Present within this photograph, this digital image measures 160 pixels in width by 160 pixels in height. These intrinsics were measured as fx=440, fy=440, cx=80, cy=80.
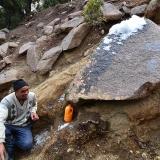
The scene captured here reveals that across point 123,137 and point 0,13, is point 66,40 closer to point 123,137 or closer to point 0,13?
point 123,137

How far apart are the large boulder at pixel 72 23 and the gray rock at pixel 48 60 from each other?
74 cm

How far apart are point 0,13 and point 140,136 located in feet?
31.0

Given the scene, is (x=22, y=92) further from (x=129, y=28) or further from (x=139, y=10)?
(x=139, y=10)

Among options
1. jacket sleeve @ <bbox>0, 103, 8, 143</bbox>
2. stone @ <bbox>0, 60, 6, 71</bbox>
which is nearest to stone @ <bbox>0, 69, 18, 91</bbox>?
stone @ <bbox>0, 60, 6, 71</bbox>

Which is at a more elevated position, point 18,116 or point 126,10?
point 18,116

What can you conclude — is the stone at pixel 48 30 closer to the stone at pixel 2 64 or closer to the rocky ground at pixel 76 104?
the rocky ground at pixel 76 104

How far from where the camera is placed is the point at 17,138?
22.8 feet

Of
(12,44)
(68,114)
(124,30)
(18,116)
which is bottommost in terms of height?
(12,44)

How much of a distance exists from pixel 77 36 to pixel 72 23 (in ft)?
3.15

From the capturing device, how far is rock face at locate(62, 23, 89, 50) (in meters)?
9.02

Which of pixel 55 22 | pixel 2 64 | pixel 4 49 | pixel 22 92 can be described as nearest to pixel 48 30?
pixel 55 22

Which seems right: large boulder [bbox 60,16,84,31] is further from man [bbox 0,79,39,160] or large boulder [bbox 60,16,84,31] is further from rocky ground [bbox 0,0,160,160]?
man [bbox 0,79,39,160]

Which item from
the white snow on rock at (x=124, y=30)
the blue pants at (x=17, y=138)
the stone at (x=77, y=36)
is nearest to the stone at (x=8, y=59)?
the stone at (x=77, y=36)

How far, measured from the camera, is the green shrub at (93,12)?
877 centimetres
